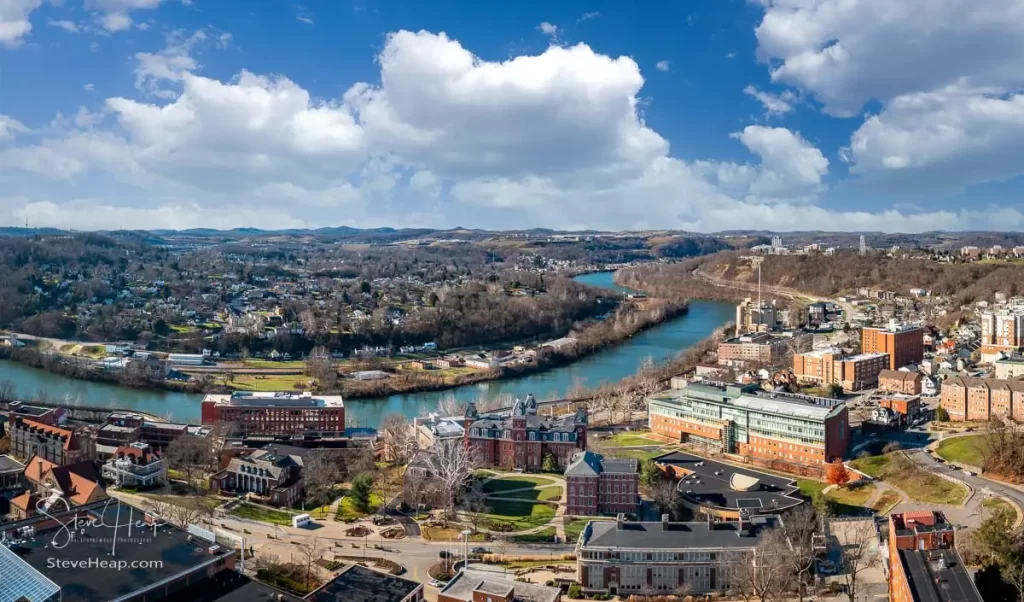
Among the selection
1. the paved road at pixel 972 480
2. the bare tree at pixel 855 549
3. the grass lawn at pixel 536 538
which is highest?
the paved road at pixel 972 480

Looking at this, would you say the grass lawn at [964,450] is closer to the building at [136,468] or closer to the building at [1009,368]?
the building at [1009,368]

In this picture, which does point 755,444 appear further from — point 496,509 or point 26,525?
point 26,525

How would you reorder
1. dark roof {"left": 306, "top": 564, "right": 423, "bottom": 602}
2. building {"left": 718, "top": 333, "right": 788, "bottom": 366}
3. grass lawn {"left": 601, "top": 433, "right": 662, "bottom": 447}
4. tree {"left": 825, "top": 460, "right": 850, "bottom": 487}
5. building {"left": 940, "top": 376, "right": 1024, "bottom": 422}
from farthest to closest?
building {"left": 718, "top": 333, "right": 788, "bottom": 366}, building {"left": 940, "top": 376, "right": 1024, "bottom": 422}, grass lawn {"left": 601, "top": 433, "right": 662, "bottom": 447}, tree {"left": 825, "top": 460, "right": 850, "bottom": 487}, dark roof {"left": 306, "top": 564, "right": 423, "bottom": 602}

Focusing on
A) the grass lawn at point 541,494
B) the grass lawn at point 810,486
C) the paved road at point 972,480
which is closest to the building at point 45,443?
the grass lawn at point 541,494

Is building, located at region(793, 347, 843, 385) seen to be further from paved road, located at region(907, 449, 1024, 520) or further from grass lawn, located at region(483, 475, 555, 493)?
grass lawn, located at region(483, 475, 555, 493)

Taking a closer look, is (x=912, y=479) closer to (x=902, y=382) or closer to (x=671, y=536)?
(x=671, y=536)

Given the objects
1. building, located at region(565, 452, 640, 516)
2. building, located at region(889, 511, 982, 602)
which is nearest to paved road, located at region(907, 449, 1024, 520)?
building, located at region(889, 511, 982, 602)

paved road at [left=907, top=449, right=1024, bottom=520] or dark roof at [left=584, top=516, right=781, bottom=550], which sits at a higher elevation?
dark roof at [left=584, top=516, right=781, bottom=550]

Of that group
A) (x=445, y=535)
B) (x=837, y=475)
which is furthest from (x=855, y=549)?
(x=445, y=535)
